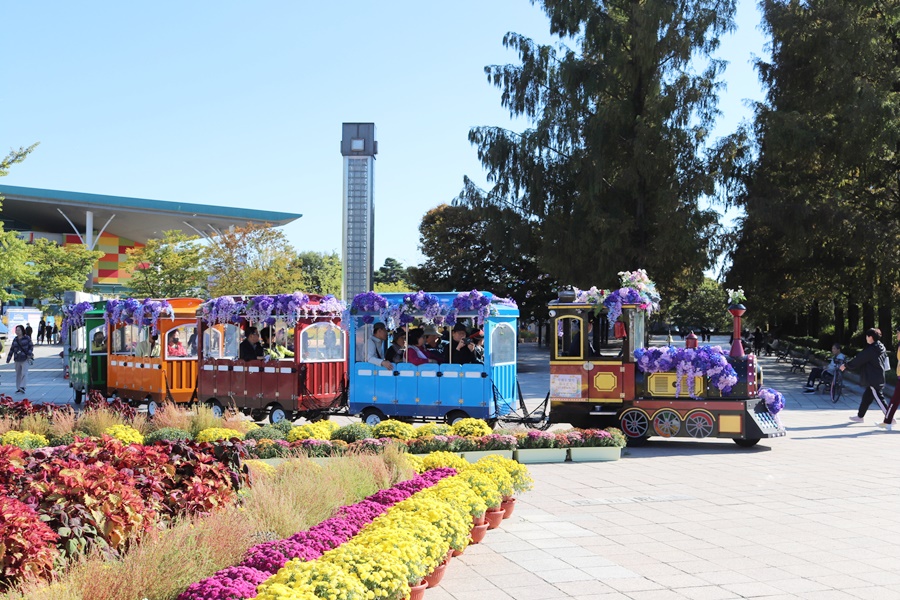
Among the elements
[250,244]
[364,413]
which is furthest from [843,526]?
[250,244]

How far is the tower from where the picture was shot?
43.1 meters

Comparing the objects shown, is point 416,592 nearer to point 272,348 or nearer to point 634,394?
point 634,394

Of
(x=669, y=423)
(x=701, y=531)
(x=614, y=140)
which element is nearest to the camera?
(x=701, y=531)

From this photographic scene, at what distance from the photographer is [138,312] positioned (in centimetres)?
2042

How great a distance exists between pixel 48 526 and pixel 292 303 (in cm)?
1108

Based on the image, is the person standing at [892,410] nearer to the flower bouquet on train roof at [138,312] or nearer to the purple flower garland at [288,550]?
the purple flower garland at [288,550]

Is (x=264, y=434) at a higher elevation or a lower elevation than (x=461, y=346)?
lower

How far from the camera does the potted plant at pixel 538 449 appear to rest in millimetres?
12609

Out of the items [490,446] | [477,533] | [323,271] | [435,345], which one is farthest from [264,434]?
[323,271]

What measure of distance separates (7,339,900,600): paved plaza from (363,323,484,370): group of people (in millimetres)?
3442

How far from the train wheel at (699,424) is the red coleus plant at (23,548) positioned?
1109 centimetres

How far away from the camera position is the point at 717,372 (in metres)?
14.1

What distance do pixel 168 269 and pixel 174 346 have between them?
27969 millimetres

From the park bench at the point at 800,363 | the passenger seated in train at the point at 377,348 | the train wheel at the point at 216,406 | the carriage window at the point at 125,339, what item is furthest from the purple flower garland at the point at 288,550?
the park bench at the point at 800,363
